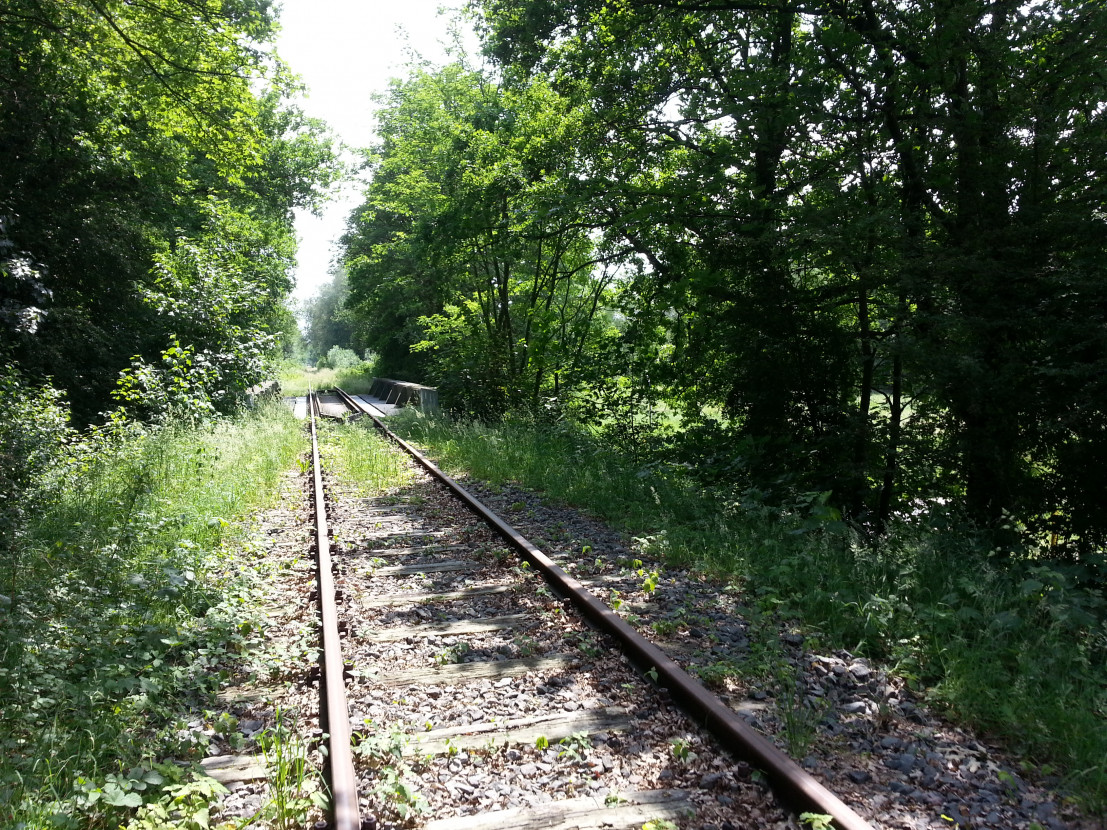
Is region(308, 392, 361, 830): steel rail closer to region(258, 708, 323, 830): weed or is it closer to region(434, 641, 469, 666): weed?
region(258, 708, 323, 830): weed

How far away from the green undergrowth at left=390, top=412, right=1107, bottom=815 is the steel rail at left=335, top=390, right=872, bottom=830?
101cm

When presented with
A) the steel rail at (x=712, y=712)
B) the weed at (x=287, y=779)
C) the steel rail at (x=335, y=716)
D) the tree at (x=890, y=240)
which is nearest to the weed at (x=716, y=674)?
the steel rail at (x=712, y=712)

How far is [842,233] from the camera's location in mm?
7098

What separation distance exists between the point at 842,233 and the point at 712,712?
18.1ft

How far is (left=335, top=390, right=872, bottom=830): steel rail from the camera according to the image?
8.30ft

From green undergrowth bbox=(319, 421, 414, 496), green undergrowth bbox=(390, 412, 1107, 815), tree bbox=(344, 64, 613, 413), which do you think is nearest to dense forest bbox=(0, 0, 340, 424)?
green undergrowth bbox=(319, 421, 414, 496)

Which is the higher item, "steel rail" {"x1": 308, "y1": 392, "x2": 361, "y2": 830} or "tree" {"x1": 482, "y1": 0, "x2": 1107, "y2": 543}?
"tree" {"x1": 482, "y1": 0, "x2": 1107, "y2": 543}

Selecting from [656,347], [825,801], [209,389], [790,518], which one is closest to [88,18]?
[209,389]

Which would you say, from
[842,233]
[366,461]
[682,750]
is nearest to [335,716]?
[682,750]

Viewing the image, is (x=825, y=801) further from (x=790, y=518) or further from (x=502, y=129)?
(x=502, y=129)

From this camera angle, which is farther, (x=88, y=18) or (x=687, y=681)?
(x=88, y=18)

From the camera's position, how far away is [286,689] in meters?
3.86

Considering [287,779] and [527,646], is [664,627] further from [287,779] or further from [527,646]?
[287,779]

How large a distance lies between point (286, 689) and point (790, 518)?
15.5 feet
